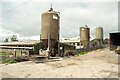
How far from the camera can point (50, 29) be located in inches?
1186

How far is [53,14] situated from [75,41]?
28451 mm

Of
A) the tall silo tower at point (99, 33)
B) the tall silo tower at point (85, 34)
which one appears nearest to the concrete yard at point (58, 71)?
the tall silo tower at point (85, 34)

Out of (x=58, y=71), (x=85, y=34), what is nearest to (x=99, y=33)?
(x=85, y=34)

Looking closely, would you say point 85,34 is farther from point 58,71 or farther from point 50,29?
point 58,71

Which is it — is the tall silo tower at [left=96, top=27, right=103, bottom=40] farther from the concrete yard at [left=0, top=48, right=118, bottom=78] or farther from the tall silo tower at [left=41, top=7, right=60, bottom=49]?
the concrete yard at [left=0, top=48, right=118, bottom=78]

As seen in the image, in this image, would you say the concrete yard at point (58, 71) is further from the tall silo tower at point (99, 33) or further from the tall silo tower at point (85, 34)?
the tall silo tower at point (99, 33)

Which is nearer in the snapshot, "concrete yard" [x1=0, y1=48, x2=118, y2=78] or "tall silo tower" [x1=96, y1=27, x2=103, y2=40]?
"concrete yard" [x1=0, y1=48, x2=118, y2=78]

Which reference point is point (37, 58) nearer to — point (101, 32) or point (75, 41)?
point (75, 41)

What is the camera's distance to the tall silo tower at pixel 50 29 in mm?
30125

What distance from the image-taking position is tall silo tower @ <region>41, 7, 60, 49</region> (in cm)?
3012

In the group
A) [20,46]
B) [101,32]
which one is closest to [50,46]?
[20,46]

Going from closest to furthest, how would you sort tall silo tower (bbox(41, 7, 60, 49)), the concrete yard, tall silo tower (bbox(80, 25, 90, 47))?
the concrete yard < tall silo tower (bbox(41, 7, 60, 49)) < tall silo tower (bbox(80, 25, 90, 47))

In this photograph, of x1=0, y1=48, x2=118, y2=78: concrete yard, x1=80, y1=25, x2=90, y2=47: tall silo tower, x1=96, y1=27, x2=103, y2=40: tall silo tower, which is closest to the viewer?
x1=0, y1=48, x2=118, y2=78: concrete yard

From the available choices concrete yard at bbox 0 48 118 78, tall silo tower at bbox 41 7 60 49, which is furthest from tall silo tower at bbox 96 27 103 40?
concrete yard at bbox 0 48 118 78
